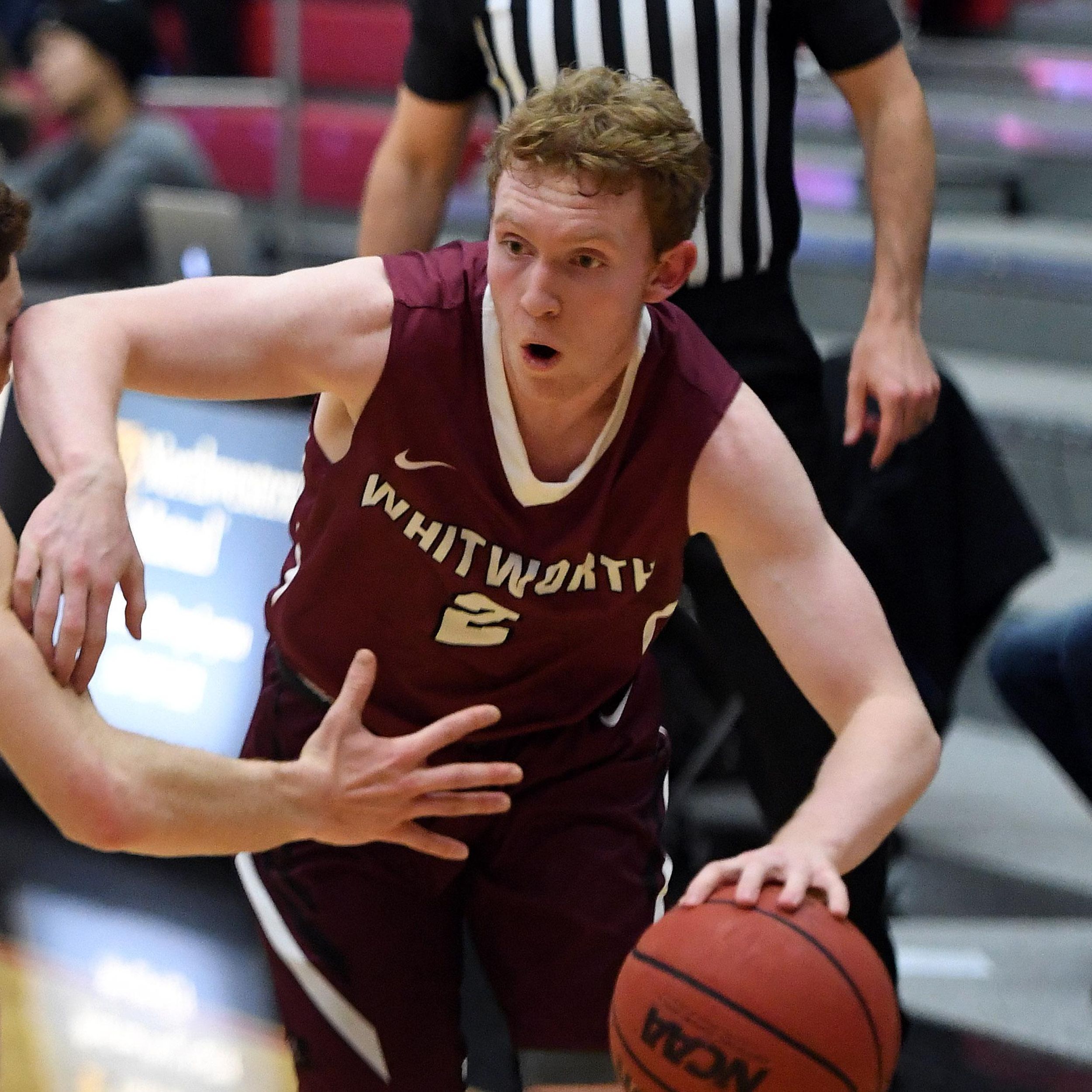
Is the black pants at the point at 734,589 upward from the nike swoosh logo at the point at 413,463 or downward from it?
downward

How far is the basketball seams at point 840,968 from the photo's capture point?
1.95 metres

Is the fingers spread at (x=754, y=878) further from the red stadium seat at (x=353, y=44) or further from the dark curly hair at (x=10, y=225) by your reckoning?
the red stadium seat at (x=353, y=44)

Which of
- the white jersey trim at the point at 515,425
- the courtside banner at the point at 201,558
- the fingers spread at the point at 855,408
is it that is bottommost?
the courtside banner at the point at 201,558

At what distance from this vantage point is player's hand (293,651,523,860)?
2.18 metres

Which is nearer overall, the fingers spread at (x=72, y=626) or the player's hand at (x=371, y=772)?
the fingers spread at (x=72, y=626)

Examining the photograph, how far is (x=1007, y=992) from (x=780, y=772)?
1.06 m

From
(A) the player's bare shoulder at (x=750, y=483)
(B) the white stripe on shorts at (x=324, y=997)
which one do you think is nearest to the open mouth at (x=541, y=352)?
(A) the player's bare shoulder at (x=750, y=483)

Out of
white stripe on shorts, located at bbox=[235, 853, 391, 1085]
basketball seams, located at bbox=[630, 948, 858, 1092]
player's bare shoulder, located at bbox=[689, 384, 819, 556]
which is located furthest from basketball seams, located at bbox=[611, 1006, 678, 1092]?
player's bare shoulder, located at bbox=[689, 384, 819, 556]

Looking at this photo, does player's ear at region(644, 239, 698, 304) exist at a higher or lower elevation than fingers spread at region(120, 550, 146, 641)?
higher

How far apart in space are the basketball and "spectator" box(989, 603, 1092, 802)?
177cm

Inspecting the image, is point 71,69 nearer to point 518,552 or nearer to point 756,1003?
point 518,552

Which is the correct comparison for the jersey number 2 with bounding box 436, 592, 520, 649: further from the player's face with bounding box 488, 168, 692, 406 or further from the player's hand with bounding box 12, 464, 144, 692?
the player's hand with bounding box 12, 464, 144, 692

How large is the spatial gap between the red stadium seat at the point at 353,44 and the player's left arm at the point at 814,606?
590 centimetres

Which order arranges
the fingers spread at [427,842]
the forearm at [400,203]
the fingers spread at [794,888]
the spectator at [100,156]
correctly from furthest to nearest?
the spectator at [100,156]
the forearm at [400,203]
the fingers spread at [427,842]
the fingers spread at [794,888]
